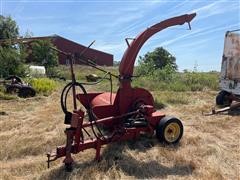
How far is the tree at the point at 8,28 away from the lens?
31420 millimetres

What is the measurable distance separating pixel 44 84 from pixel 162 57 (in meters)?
20.8

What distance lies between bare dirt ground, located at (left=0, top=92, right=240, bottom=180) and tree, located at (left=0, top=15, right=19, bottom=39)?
25.0 meters

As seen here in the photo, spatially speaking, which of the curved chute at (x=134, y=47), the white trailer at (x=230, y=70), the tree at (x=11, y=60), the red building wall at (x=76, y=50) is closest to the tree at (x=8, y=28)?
the red building wall at (x=76, y=50)

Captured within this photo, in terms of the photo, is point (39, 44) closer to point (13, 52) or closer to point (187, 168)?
point (13, 52)

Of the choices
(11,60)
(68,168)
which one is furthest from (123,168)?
(11,60)

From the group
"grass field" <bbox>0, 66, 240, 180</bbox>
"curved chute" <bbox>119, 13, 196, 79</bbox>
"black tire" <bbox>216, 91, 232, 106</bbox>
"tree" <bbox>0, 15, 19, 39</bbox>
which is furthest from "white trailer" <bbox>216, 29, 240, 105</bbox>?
"tree" <bbox>0, 15, 19, 39</bbox>

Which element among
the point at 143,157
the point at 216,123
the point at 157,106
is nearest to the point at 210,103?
the point at 157,106

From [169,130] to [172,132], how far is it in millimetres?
65

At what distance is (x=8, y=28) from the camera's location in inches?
1278

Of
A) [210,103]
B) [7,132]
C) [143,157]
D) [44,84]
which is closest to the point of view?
[143,157]

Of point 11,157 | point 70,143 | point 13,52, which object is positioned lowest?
point 11,157

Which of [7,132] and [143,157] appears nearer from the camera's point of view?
[143,157]

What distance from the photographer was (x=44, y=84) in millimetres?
14328

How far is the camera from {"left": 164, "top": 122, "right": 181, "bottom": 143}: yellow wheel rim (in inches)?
239
